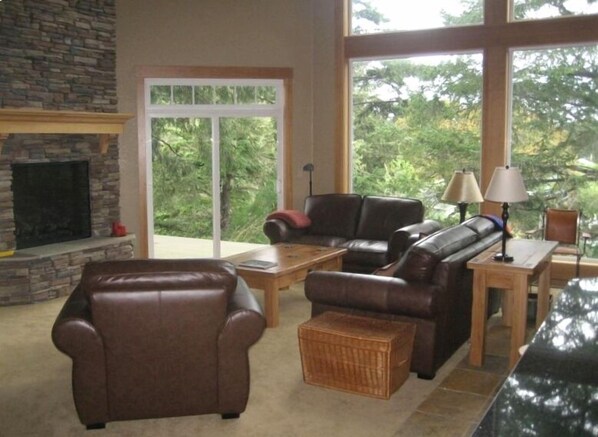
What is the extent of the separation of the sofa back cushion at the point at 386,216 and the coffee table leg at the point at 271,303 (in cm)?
211

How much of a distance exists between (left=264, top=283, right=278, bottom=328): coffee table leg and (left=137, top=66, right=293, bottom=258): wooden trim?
9.56 feet

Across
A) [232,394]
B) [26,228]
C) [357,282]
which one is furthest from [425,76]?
[232,394]

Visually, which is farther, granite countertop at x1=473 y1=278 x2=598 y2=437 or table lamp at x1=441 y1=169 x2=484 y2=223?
table lamp at x1=441 y1=169 x2=484 y2=223

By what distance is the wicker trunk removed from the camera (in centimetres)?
382

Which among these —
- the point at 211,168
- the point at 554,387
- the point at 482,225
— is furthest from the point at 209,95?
the point at 554,387

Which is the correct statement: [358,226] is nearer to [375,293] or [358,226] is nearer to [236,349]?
[375,293]

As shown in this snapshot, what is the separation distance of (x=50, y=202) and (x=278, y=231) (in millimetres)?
2427

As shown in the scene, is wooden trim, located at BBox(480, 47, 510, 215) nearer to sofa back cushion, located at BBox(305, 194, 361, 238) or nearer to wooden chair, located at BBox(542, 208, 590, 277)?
wooden chair, located at BBox(542, 208, 590, 277)

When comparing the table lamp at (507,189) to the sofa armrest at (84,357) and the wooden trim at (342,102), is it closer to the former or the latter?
the sofa armrest at (84,357)

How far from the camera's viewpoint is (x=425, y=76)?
7.56 m

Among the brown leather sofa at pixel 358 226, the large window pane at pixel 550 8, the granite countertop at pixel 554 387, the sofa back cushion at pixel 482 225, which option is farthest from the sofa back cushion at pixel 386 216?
the granite countertop at pixel 554 387

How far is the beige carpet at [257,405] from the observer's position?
3.49 metres

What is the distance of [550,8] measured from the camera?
265 inches

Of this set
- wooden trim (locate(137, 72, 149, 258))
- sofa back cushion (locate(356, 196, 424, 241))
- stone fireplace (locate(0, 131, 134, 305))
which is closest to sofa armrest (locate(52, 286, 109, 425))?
stone fireplace (locate(0, 131, 134, 305))
